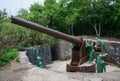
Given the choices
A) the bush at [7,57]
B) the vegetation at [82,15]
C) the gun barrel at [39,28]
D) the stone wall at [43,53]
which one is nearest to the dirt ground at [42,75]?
the bush at [7,57]

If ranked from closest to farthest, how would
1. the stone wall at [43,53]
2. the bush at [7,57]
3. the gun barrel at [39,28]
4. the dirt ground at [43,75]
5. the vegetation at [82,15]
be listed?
the dirt ground at [43,75] < the bush at [7,57] < the gun barrel at [39,28] < the stone wall at [43,53] < the vegetation at [82,15]

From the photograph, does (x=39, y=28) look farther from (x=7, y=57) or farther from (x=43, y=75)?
(x=43, y=75)

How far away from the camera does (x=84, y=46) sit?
10.0 metres

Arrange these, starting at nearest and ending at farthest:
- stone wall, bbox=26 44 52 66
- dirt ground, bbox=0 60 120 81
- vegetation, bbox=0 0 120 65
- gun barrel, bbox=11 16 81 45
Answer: dirt ground, bbox=0 60 120 81
gun barrel, bbox=11 16 81 45
stone wall, bbox=26 44 52 66
vegetation, bbox=0 0 120 65

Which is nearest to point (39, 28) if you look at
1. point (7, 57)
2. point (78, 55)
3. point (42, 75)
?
point (7, 57)

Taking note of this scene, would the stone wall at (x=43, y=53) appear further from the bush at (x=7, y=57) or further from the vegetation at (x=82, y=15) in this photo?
the vegetation at (x=82, y=15)

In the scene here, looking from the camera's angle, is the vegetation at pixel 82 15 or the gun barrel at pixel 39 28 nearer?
the gun barrel at pixel 39 28

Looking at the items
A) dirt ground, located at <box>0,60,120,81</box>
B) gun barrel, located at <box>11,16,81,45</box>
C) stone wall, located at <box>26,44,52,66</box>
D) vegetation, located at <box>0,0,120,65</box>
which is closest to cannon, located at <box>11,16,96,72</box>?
gun barrel, located at <box>11,16,81,45</box>

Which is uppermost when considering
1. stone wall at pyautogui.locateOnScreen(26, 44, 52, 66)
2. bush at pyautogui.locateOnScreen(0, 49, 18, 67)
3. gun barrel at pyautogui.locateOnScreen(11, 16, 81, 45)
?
gun barrel at pyautogui.locateOnScreen(11, 16, 81, 45)

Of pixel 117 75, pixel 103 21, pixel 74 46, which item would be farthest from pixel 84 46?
pixel 103 21

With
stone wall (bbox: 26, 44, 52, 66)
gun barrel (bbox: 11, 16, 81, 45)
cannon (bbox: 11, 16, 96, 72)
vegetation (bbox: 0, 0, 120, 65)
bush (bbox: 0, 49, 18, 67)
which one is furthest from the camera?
vegetation (bbox: 0, 0, 120, 65)

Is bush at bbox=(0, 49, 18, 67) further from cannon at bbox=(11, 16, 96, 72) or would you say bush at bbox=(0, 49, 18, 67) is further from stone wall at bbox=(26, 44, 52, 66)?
stone wall at bbox=(26, 44, 52, 66)

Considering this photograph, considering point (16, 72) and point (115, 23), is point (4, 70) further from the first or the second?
point (115, 23)

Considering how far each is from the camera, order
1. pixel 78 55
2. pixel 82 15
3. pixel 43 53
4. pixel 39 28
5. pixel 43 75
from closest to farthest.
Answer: pixel 43 75 → pixel 39 28 → pixel 78 55 → pixel 43 53 → pixel 82 15
